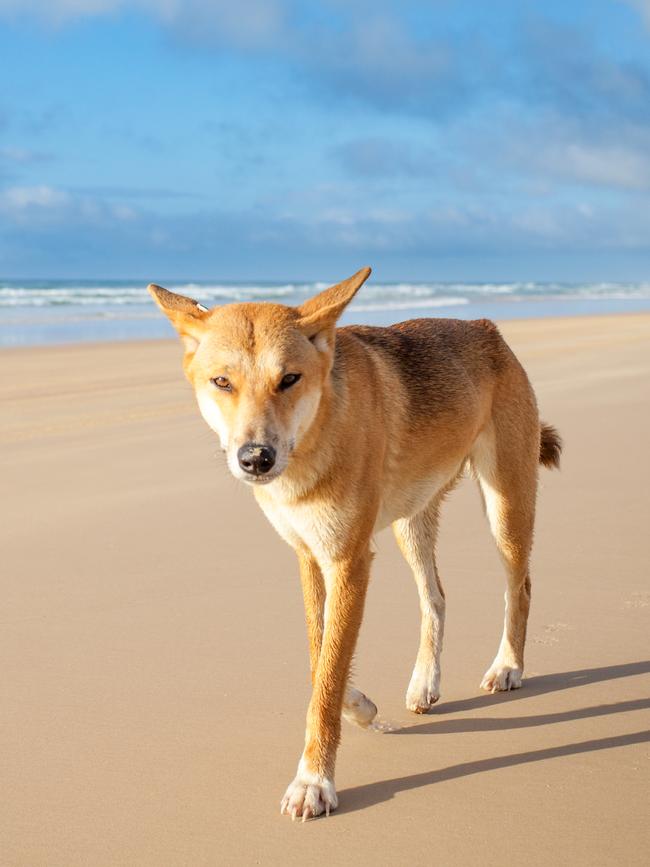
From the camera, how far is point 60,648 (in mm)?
4559

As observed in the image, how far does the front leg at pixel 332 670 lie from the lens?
3385mm

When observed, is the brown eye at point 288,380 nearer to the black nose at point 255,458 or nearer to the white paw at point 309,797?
the black nose at point 255,458

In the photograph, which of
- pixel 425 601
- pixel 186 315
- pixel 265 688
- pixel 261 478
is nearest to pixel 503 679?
pixel 425 601

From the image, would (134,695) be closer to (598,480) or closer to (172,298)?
(172,298)

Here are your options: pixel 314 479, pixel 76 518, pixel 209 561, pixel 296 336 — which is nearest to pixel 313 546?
pixel 314 479

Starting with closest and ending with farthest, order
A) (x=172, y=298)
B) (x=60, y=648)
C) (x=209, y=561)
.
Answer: (x=172, y=298) < (x=60, y=648) < (x=209, y=561)

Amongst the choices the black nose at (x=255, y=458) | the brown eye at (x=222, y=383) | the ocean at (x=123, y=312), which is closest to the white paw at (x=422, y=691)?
the black nose at (x=255, y=458)

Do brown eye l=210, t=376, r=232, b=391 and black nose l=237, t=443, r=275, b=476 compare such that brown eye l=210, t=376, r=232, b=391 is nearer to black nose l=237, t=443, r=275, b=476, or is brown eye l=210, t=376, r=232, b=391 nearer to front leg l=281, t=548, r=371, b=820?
black nose l=237, t=443, r=275, b=476

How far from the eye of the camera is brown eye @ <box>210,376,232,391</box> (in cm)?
343

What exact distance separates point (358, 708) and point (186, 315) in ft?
5.22

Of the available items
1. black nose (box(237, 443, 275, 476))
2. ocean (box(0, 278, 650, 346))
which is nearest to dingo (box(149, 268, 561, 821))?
black nose (box(237, 443, 275, 476))

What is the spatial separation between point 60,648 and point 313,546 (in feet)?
5.23

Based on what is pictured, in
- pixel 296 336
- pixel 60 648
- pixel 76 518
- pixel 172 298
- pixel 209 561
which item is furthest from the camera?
pixel 76 518

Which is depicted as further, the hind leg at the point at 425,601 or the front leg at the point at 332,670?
the hind leg at the point at 425,601
